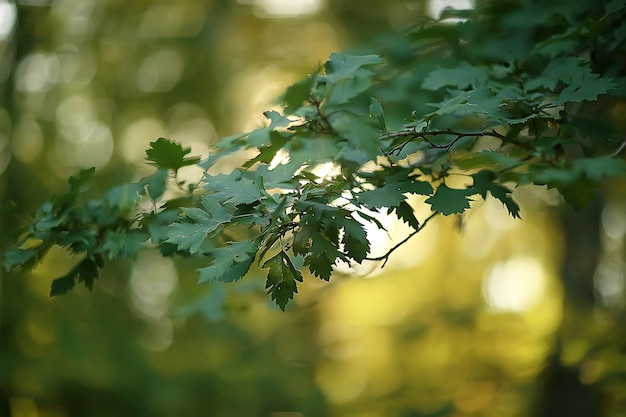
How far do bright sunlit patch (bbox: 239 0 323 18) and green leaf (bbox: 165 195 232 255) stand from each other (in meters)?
5.07

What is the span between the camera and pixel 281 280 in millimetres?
1139

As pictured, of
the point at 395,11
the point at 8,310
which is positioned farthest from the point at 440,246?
the point at 8,310

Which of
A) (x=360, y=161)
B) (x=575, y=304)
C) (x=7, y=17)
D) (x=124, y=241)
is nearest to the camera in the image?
(x=360, y=161)

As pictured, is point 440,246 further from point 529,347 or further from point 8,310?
point 8,310

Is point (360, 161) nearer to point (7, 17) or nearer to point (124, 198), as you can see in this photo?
point (124, 198)

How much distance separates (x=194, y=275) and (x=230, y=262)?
4250 millimetres

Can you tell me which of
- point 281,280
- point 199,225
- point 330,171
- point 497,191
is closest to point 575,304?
point 497,191

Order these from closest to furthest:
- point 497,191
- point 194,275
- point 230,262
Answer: point 230,262 < point 497,191 < point 194,275

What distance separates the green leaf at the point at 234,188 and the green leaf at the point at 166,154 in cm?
20

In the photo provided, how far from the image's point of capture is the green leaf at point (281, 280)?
1.12m

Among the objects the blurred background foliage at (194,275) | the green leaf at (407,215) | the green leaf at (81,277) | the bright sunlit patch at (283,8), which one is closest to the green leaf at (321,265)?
the green leaf at (407,215)

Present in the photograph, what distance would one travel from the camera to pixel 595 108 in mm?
2070

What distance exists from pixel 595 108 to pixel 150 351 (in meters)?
4.66

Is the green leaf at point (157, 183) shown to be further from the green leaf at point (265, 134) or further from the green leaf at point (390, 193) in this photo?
the green leaf at point (390, 193)
